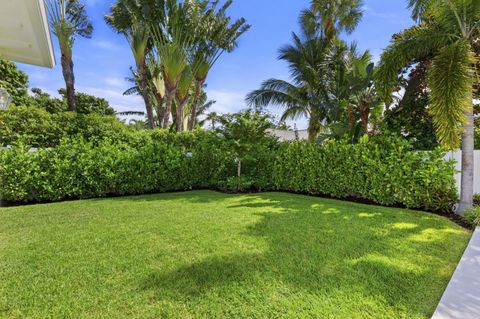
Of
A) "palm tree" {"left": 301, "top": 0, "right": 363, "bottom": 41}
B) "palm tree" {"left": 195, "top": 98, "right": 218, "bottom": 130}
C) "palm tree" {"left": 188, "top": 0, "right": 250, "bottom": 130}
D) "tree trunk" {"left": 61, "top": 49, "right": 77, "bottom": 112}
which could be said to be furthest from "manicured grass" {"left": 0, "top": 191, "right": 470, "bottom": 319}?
"palm tree" {"left": 195, "top": 98, "right": 218, "bottom": 130}

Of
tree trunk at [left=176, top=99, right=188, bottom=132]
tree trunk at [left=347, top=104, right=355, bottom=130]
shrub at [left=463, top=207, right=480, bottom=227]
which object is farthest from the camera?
tree trunk at [left=176, top=99, right=188, bottom=132]

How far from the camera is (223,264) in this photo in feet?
9.68

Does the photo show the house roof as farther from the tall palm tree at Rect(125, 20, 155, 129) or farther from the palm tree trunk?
the palm tree trunk

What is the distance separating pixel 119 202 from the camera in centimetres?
644

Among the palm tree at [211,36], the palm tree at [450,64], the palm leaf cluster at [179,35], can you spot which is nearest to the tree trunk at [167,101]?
the palm leaf cluster at [179,35]

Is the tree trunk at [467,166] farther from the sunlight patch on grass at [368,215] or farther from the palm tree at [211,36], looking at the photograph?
the palm tree at [211,36]

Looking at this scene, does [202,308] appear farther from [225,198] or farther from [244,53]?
[244,53]

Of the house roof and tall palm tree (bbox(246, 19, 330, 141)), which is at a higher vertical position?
tall palm tree (bbox(246, 19, 330, 141))

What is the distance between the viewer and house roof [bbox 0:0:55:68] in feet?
11.1

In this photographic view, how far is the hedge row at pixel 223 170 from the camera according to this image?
592 centimetres

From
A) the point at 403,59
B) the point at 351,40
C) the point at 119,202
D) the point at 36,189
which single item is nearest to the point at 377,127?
the point at 403,59

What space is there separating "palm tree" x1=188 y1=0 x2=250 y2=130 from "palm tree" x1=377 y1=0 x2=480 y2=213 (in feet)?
30.9

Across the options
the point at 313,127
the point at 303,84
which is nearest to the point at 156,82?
the point at 303,84

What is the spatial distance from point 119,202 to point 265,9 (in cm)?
873
